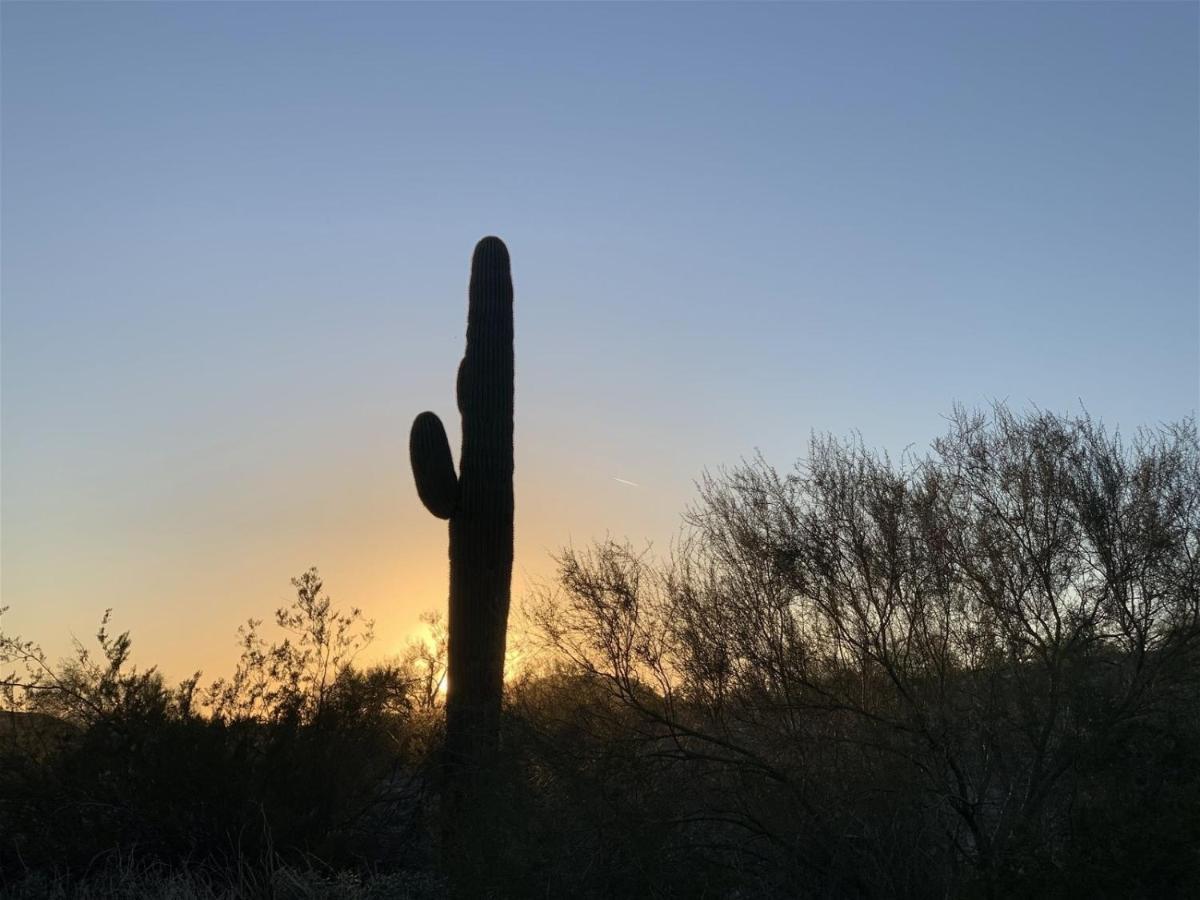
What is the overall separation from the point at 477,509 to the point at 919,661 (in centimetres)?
552

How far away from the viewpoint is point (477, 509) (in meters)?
14.3

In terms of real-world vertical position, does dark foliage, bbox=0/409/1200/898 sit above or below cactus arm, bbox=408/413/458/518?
below

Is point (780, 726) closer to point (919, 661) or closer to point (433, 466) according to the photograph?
point (919, 661)

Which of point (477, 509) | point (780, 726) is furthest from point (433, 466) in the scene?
point (780, 726)

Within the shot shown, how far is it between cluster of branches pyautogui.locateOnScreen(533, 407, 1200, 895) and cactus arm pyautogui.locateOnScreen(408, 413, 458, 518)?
240 centimetres

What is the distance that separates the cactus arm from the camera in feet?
46.0

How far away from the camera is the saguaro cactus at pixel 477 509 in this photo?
12.8 m

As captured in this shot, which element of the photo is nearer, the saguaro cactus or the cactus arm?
the saguaro cactus

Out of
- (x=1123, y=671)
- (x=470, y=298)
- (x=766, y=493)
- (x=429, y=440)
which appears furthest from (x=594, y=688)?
(x=470, y=298)

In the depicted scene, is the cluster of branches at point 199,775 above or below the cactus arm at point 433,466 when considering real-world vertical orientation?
below

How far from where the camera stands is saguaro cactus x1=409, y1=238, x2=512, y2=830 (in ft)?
42.1

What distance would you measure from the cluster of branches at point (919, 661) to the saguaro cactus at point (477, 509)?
1.35 m

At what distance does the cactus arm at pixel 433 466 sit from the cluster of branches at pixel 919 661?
7.86 feet

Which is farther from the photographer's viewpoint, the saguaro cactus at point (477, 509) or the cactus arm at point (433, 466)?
the cactus arm at point (433, 466)
